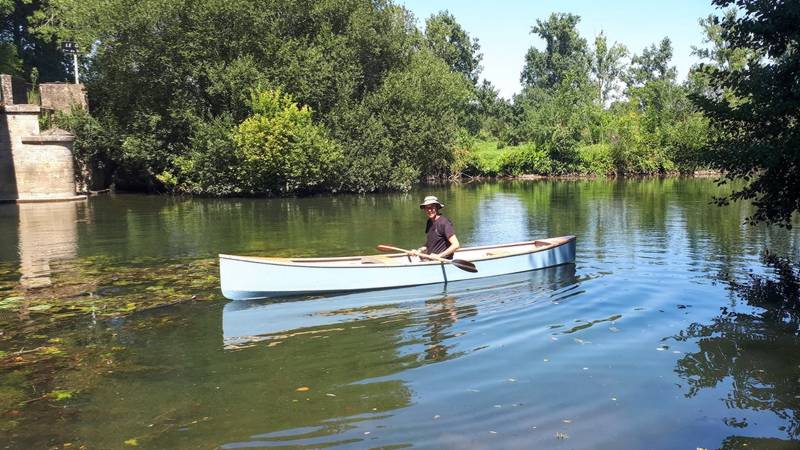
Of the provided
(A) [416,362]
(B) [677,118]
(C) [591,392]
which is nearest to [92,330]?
(A) [416,362]

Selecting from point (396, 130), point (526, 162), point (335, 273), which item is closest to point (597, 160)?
point (526, 162)

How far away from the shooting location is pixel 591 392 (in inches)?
277

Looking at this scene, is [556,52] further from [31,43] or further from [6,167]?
[6,167]

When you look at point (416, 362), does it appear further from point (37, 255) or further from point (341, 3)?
point (341, 3)

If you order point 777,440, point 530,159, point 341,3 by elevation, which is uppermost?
point 341,3

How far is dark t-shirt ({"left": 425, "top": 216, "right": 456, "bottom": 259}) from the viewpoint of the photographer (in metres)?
12.6

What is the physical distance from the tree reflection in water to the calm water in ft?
0.11

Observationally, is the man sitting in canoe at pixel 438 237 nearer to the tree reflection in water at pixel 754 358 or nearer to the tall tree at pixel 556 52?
the tree reflection in water at pixel 754 358

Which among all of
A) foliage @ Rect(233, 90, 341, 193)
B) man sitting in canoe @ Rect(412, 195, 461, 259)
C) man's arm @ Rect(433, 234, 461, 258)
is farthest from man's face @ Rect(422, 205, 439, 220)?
foliage @ Rect(233, 90, 341, 193)

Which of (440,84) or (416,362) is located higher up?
(440,84)

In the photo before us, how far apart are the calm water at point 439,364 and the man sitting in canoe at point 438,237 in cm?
75

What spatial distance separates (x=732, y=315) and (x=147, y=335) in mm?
9148

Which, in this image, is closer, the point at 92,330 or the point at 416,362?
the point at 416,362

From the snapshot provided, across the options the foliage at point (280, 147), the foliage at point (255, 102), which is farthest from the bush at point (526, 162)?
the foliage at point (280, 147)
